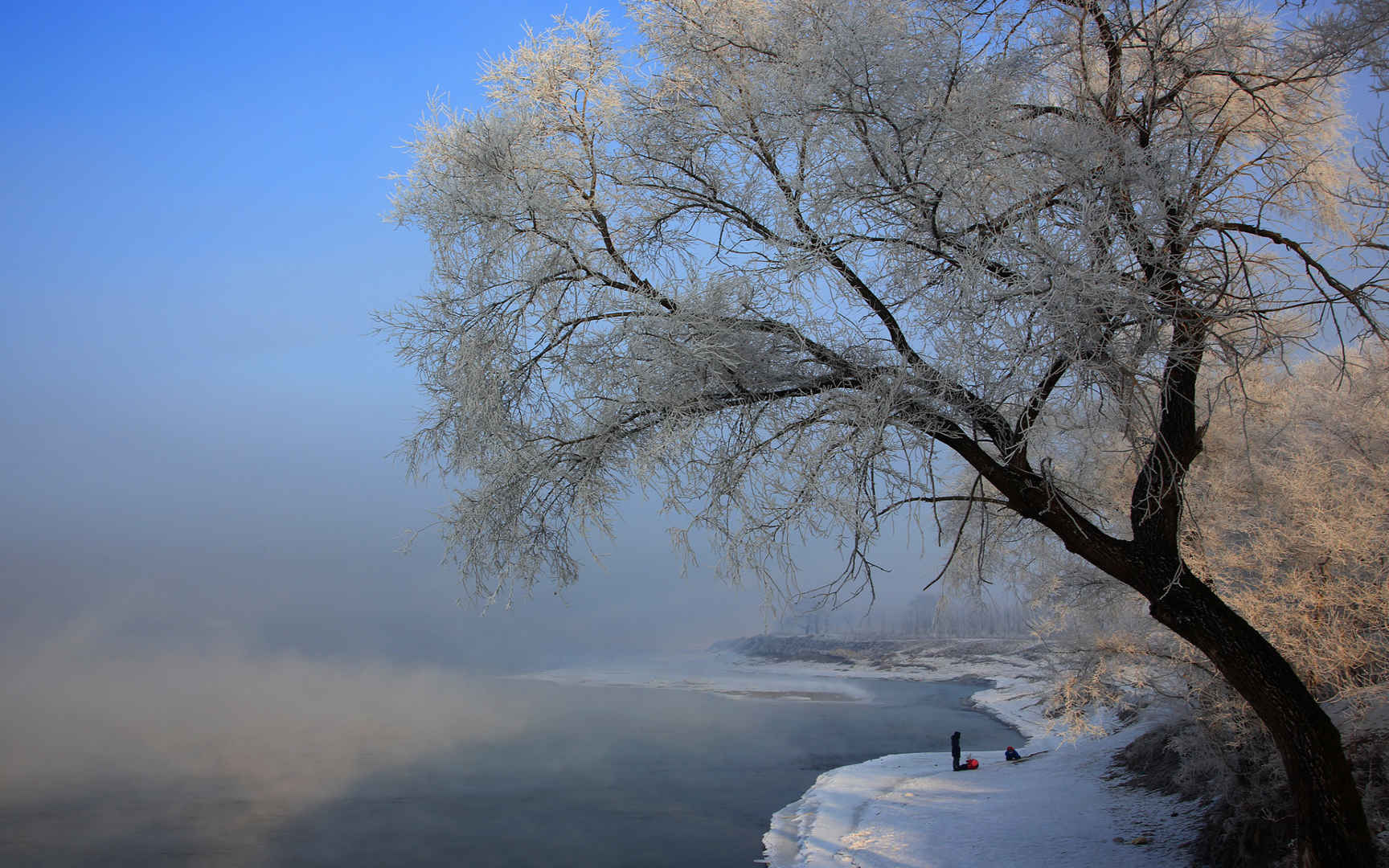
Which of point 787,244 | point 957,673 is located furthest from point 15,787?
point 957,673

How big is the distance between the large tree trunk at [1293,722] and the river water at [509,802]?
457 inches

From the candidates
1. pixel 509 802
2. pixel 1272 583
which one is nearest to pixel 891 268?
pixel 1272 583

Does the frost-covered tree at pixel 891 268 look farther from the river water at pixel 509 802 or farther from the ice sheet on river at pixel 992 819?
the river water at pixel 509 802

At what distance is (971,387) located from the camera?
5156 mm

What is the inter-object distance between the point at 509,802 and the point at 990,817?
13.6m

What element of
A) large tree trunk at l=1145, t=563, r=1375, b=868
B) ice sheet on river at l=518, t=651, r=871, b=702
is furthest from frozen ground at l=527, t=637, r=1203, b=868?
ice sheet on river at l=518, t=651, r=871, b=702

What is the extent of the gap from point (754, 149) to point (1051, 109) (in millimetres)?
2182

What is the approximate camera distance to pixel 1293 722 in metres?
5.49

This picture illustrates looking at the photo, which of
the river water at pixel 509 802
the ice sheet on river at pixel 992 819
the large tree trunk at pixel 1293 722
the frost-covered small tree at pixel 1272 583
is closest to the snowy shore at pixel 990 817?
the ice sheet on river at pixel 992 819

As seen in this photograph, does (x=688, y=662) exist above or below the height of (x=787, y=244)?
below

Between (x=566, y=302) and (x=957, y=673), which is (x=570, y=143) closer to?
(x=566, y=302)

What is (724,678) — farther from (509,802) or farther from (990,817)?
(990,817)

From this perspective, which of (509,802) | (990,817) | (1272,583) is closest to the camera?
(1272,583)

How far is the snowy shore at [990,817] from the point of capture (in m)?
11.0
